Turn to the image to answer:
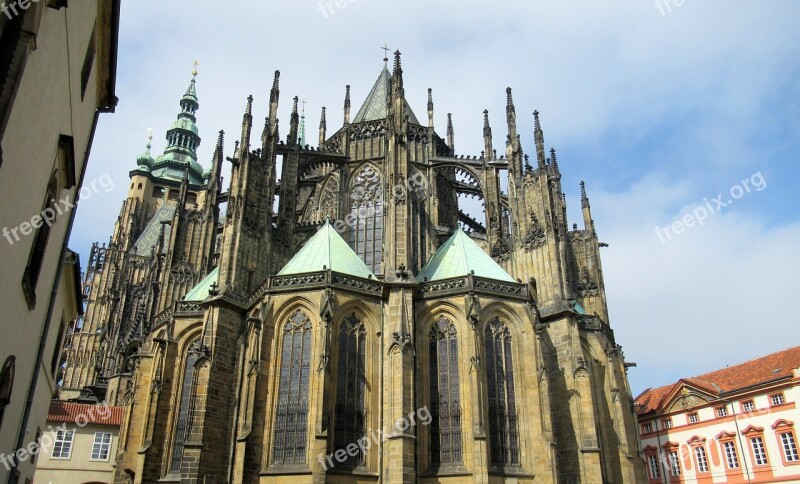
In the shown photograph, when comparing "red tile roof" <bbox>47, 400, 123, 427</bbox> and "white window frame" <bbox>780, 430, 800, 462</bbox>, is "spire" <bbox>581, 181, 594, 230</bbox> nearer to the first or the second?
"white window frame" <bbox>780, 430, 800, 462</bbox>

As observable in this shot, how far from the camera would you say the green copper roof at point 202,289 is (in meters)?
26.9

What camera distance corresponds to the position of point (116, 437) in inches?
1139

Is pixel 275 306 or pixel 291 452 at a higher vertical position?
pixel 275 306

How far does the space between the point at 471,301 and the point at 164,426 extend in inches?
511

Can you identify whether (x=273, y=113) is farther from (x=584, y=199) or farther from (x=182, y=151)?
(x=182, y=151)

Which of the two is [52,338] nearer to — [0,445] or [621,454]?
[0,445]

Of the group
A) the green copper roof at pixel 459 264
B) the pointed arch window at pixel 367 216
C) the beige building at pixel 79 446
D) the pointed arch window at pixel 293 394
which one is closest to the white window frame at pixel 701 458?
the green copper roof at pixel 459 264

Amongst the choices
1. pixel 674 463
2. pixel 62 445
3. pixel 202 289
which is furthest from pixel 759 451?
pixel 62 445

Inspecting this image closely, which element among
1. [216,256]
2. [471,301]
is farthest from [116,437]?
[471,301]

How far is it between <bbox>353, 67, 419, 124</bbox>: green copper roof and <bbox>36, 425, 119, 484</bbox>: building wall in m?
21.4

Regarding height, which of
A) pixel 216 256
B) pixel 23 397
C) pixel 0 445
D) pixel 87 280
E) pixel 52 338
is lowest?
pixel 0 445

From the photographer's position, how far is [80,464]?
2808cm

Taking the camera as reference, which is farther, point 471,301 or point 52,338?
point 471,301

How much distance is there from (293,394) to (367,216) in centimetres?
1234
